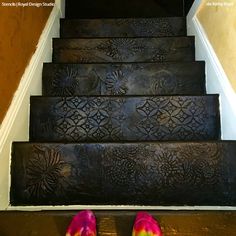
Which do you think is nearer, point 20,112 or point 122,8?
point 20,112

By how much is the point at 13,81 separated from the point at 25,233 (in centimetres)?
60

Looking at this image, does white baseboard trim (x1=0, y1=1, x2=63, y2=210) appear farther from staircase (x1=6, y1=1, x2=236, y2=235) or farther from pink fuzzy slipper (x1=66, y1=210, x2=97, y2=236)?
pink fuzzy slipper (x1=66, y1=210, x2=97, y2=236)

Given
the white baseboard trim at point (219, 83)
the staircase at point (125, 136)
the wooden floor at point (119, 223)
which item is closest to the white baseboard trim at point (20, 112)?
the staircase at point (125, 136)

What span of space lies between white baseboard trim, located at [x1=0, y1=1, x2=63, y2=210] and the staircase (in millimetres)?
41

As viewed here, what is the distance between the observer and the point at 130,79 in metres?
1.55

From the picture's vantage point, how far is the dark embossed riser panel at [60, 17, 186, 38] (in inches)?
81.8

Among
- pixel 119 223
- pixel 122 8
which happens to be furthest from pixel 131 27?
pixel 119 223

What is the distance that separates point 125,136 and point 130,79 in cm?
38

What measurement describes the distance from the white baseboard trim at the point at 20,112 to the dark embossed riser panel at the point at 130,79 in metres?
0.14

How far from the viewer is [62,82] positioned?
61.9 inches

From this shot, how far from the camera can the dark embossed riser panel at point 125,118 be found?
4.27 feet

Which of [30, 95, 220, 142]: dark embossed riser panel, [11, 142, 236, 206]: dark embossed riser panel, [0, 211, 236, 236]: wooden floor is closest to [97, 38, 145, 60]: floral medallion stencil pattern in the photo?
[30, 95, 220, 142]: dark embossed riser panel

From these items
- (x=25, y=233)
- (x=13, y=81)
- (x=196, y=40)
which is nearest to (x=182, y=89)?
(x=196, y=40)

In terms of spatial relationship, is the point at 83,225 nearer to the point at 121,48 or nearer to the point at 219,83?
the point at 219,83
